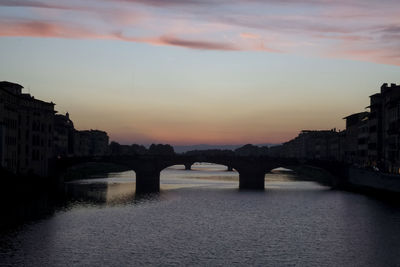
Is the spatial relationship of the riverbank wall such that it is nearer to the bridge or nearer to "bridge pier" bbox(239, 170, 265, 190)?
the bridge

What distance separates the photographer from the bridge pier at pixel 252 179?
12688 centimetres

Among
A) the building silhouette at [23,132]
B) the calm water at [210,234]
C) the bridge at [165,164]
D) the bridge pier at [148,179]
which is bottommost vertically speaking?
the calm water at [210,234]

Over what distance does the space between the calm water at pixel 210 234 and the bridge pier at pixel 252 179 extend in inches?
1289

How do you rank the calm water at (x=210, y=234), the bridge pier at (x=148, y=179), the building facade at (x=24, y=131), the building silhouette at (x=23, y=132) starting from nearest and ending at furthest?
1. the calm water at (x=210, y=234)
2. the building silhouette at (x=23, y=132)
3. the building facade at (x=24, y=131)
4. the bridge pier at (x=148, y=179)

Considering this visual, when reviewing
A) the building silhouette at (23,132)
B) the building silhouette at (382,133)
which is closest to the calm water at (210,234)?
the building silhouette at (382,133)

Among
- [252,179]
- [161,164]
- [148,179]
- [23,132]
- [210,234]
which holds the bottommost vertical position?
[210,234]

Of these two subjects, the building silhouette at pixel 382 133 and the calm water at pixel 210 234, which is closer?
the calm water at pixel 210 234

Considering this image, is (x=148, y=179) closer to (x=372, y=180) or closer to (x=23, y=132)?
(x=23, y=132)

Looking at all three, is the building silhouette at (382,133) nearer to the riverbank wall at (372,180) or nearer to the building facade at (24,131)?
the riverbank wall at (372,180)

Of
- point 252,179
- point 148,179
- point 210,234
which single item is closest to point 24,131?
point 148,179

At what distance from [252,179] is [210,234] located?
229 ft

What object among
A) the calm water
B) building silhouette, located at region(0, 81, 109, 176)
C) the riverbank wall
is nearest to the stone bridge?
building silhouette, located at region(0, 81, 109, 176)

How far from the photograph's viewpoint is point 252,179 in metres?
128

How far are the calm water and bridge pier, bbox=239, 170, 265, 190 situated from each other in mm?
32734
